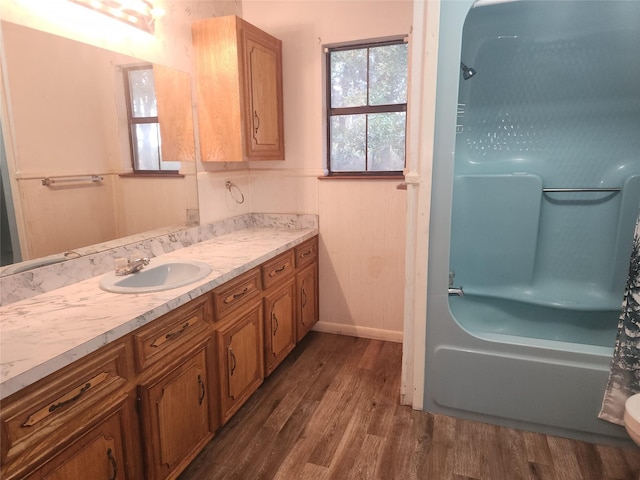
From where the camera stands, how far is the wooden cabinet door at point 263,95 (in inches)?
97.3

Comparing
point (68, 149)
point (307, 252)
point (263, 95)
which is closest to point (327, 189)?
point (307, 252)

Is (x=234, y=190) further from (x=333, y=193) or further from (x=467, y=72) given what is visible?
(x=467, y=72)

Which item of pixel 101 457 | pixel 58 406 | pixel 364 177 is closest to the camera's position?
pixel 58 406

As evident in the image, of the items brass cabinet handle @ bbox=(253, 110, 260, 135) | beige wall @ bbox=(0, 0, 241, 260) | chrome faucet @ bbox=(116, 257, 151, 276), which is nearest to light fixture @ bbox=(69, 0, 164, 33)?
beige wall @ bbox=(0, 0, 241, 260)

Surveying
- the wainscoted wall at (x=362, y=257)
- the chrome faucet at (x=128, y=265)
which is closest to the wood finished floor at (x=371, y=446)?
the wainscoted wall at (x=362, y=257)

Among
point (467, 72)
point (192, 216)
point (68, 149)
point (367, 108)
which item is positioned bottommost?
point (192, 216)

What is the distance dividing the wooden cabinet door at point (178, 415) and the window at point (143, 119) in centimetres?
102

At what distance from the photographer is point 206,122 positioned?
8.12ft

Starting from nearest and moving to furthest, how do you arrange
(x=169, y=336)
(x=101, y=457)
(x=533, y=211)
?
(x=101, y=457)
(x=169, y=336)
(x=533, y=211)

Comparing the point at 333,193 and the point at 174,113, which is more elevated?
the point at 174,113

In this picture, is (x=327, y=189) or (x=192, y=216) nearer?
(x=192, y=216)

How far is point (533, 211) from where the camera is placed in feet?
8.18

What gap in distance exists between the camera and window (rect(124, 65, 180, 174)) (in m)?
1.99

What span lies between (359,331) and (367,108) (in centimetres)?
164
